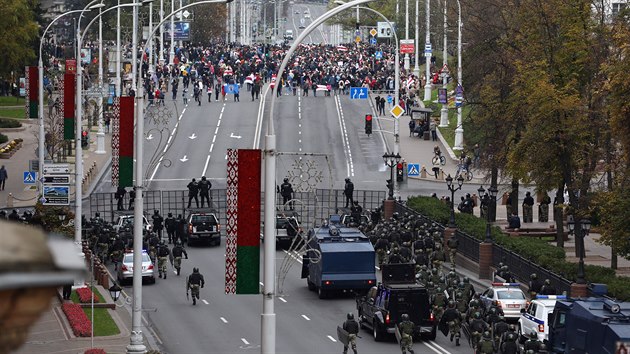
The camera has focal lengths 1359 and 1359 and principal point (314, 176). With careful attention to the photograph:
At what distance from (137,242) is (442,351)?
888cm

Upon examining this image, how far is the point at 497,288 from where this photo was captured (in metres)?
35.5

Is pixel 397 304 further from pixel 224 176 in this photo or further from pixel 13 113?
pixel 13 113

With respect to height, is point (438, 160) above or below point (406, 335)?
above

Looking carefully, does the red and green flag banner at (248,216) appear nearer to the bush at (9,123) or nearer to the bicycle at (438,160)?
the bicycle at (438,160)

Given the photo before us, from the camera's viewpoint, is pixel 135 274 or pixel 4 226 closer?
pixel 4 226

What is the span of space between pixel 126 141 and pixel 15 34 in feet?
211

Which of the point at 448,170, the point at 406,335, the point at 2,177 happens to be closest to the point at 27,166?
the point at 2,177

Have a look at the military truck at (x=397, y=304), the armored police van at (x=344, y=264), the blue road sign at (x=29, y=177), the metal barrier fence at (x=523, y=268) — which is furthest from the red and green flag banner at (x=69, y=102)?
the blue road sign at (x=29, y=177)

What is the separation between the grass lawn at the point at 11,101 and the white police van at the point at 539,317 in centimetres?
8561

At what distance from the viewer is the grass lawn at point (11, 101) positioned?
368 ft

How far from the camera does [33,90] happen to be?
6209 cm

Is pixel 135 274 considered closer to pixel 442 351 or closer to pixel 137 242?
pixel 137 242

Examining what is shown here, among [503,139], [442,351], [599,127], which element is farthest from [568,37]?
[442,351]

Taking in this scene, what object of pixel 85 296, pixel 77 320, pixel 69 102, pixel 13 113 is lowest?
pixel 77 320
